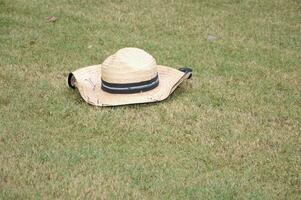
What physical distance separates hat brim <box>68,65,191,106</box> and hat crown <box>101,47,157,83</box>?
141 mm

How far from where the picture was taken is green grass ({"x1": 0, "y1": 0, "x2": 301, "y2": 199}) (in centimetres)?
360

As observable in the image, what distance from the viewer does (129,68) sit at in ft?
14.9

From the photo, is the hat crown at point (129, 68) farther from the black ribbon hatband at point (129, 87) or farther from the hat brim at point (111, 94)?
the hat brim at point (111, 94)

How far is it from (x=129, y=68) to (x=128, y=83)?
131mm

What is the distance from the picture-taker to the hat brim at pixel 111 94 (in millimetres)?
4570

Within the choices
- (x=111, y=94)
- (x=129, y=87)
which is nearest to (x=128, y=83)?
(x=129, y=87)

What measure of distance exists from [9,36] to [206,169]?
348 cm

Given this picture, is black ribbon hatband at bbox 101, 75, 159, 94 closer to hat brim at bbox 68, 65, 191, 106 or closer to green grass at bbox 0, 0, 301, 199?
hat brim at bbox 68, 65, 191, 106

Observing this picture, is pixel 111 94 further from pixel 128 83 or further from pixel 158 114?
pixel 158 114

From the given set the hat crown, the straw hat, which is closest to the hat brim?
the straw hat

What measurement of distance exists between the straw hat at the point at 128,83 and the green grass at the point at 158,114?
90mm

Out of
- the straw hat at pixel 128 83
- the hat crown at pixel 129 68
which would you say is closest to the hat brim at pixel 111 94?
the straw hat at pixel 128 83

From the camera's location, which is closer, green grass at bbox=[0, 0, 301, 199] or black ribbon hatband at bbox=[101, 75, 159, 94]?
green grass at bbox=[0, 0, 301, 199]

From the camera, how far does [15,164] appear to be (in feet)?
12.3
